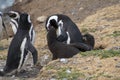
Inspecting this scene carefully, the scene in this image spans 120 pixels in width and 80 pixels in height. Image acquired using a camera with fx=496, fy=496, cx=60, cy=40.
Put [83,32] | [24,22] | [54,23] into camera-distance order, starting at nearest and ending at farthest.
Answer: [24,22] → [54,23] → [83,32]

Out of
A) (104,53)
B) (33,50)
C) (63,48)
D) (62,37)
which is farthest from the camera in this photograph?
(62,37)

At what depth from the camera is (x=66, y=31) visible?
31.5 ft

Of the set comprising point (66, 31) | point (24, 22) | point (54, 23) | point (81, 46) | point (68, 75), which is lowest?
point (68, 75)

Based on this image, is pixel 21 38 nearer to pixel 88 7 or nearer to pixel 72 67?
pixel 72 67

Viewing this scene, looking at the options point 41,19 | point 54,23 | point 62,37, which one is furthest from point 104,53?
point 41,19

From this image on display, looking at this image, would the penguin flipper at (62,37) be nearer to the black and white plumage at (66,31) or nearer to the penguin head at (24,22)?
the black and white plumage at (66,31)

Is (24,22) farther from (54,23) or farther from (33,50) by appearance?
(54,23)

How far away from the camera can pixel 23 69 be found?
8500 millimetres

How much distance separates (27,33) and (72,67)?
5.26ft

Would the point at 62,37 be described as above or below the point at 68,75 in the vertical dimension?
above

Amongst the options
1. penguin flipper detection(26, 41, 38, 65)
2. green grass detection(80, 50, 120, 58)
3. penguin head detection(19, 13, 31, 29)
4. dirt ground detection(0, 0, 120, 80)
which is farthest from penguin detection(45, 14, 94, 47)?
green grass detection(80, 50, 120, 58)

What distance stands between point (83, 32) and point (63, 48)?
2.48m

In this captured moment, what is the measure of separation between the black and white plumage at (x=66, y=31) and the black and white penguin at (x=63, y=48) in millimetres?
251

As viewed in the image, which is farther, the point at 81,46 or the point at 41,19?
the point at 41,19
